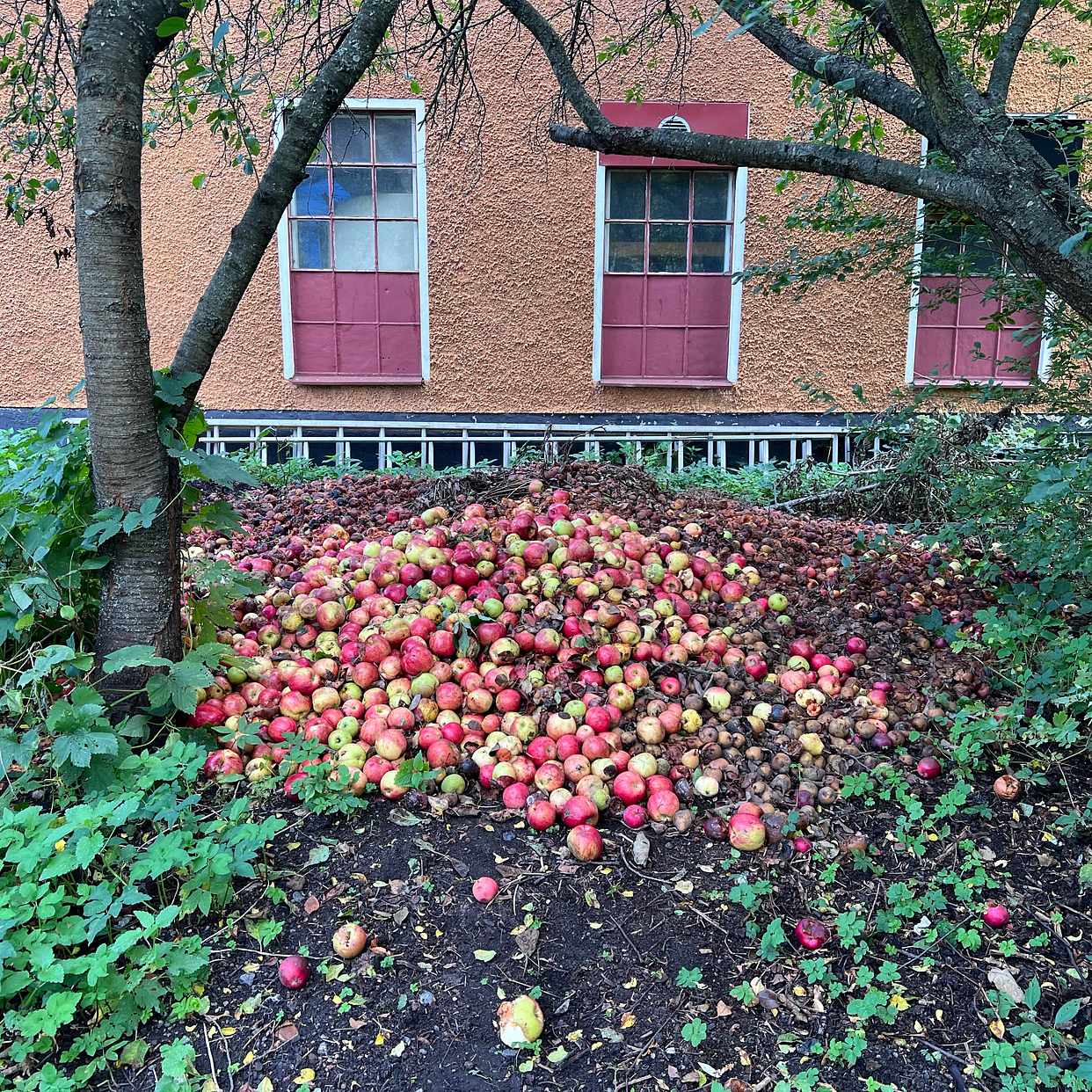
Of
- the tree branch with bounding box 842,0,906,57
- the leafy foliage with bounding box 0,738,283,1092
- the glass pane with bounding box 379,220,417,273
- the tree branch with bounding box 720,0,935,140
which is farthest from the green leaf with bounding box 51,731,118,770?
the glass pane with bounding box 379,220,417,273

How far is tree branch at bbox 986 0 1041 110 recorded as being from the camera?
2.71 metres

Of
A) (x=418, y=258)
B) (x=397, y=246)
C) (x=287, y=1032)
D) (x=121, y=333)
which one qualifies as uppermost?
(x=397, y=246)

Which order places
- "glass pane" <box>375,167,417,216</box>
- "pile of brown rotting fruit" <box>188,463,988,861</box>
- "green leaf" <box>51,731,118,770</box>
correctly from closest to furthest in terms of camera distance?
"green leaf" <box>51,731,118,770</box>
"pile of brown rotting fruit" <box>188,463,988,861</box>
"glass pane" <box>375,167,417,216</box>

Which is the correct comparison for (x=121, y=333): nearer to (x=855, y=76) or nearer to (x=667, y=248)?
(x=855, y=76)

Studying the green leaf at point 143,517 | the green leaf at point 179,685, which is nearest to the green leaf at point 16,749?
the green leaf at point 179,685

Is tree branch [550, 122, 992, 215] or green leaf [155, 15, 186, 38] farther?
tree branch [550, 122, 992, 215]

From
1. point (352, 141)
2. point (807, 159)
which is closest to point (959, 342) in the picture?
point (352, 141)

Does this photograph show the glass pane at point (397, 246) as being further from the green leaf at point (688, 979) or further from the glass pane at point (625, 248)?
the green leaf at point (688, 979)

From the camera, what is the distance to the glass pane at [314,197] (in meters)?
7.70

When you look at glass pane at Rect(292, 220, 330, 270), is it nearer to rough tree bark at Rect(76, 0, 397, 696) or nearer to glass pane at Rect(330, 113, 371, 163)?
glass pane at Rect(330, 113, 371, 163)

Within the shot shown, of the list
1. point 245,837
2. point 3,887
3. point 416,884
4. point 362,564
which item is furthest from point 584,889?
point 362,564

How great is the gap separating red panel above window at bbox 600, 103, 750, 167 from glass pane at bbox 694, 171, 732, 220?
0.19m

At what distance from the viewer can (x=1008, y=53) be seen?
283cm

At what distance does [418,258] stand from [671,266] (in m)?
2.49
